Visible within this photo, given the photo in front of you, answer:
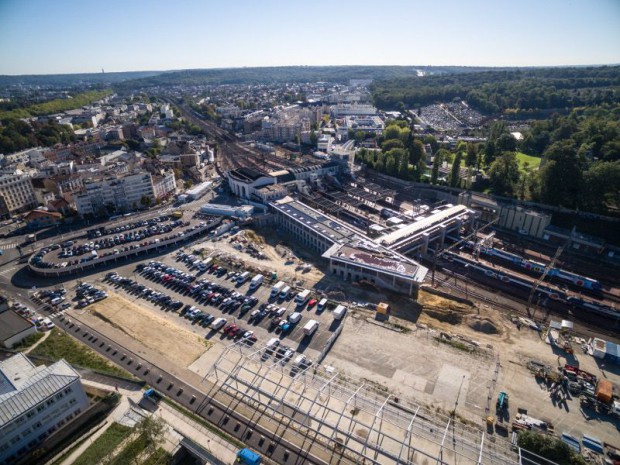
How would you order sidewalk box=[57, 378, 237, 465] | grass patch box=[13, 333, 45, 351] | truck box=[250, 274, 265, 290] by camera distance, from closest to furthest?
sidewalk box=[57, 378, 237, 465], grass patch box=[13, 333, 45, 351], truck box=[250, 274, 265, 290]

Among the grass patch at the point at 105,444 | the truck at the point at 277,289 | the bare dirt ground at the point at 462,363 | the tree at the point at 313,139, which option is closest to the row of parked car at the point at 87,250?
the truck at the point at 277,289

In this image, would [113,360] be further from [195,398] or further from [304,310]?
[304,310]

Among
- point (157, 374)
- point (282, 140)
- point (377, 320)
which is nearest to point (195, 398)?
point (157, 374)

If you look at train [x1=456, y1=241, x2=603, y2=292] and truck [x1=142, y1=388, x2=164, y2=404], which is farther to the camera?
train [x1=456, y1=241, x2=603, y2=292]

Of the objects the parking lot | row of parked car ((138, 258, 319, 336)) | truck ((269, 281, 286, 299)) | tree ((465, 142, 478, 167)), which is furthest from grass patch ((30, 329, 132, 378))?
tree ((465, 142, 478, 167))

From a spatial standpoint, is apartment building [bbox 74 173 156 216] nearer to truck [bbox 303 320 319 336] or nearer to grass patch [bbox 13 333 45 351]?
grass patch [bbox 13 333 45 351]

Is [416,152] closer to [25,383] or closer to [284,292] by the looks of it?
[284,292]

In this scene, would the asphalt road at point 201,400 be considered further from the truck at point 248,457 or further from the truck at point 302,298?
the truck at point 302,298
